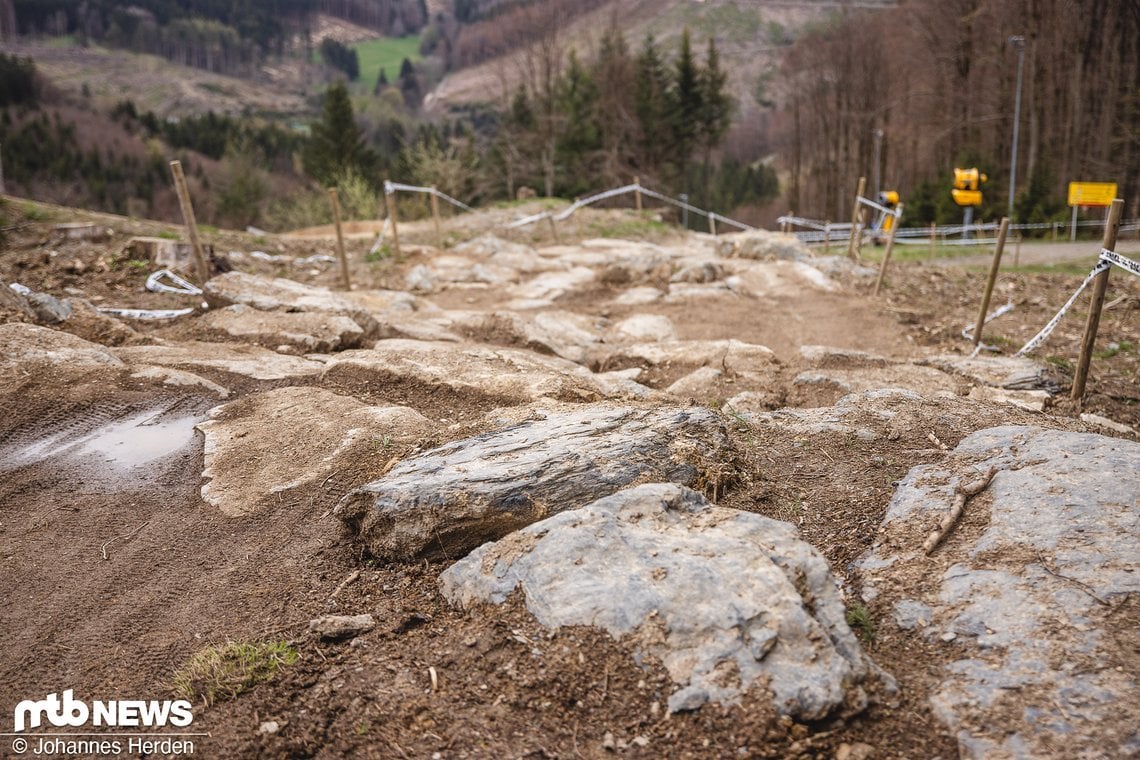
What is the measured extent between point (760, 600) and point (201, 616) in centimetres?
284

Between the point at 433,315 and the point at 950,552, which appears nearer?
the point at 950,552

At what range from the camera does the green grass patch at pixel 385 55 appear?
166 m

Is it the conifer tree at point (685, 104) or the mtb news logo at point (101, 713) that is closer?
the mtb news logo at point (101, 713)

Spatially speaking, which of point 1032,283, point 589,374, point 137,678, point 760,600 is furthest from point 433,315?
point 1032,283

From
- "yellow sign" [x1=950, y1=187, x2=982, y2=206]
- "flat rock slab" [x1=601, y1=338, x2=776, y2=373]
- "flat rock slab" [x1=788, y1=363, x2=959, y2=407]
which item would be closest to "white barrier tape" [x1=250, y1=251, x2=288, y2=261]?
"flat rock slab" [x1=601, y1=338, x2=776, y2=373]

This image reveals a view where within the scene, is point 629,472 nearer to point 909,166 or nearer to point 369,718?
point 369,718

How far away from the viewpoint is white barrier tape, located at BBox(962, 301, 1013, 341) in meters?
9.90

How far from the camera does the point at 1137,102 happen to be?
88.6ft

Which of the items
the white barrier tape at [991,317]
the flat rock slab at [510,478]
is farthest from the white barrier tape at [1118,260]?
the flat rock slab at [510,478]

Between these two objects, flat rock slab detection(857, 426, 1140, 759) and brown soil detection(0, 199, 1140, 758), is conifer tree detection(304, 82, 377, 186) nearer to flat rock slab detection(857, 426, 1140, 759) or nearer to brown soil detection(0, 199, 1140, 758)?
brown soil detection(0, 199, 1140, 758)

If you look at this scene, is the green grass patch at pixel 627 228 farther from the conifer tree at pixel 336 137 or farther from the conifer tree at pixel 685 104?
the conifer tree at pixel 336 137

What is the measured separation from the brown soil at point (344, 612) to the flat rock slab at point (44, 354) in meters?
0.21

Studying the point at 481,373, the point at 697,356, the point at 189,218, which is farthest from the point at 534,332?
the point at 189,218

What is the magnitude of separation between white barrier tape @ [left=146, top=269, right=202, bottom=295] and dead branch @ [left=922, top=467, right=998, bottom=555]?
33.5 feet
